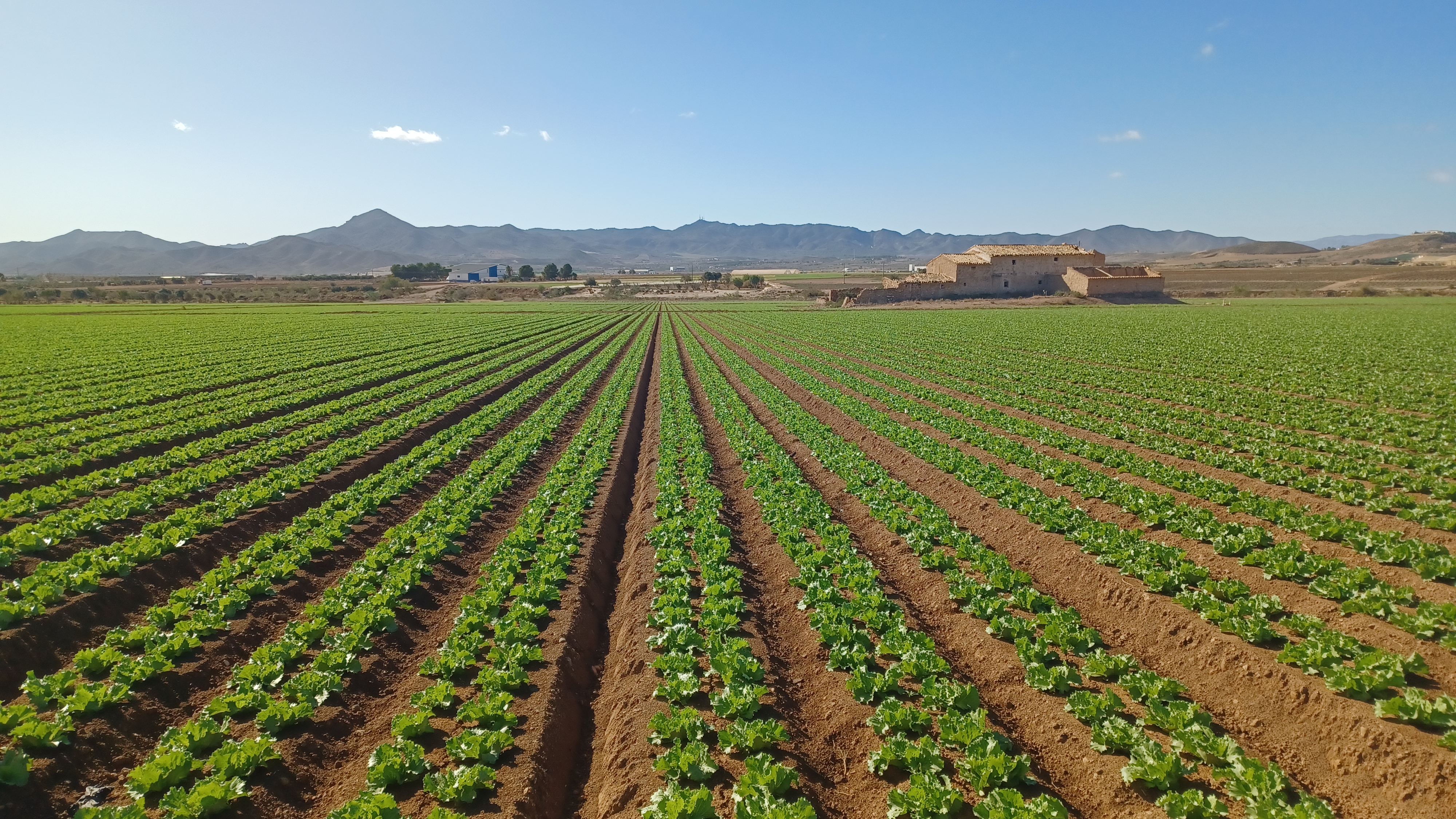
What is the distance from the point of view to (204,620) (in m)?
9.08

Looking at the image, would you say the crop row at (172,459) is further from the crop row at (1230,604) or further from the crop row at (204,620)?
the crop row at (1230,604)

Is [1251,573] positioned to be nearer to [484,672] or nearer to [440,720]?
[484,672]

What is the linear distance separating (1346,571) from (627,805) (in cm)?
988

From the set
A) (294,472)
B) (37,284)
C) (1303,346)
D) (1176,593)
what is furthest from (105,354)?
(37,284)

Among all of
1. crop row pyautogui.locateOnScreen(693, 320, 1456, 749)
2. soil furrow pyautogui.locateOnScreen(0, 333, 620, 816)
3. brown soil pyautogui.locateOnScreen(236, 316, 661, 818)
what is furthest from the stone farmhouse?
soil furrow pyautogui.locateOnScreen(0, 333, 620, 816)

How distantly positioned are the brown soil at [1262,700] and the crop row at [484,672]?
25.0ft

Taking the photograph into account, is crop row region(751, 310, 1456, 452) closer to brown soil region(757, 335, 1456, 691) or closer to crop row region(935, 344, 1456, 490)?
crop row region(935, 344, 1456, 490)

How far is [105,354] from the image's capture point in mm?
39188

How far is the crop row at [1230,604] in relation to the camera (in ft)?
21.4

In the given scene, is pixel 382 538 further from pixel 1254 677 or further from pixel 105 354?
pixel 105 354

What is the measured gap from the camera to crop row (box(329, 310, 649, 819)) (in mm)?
6176

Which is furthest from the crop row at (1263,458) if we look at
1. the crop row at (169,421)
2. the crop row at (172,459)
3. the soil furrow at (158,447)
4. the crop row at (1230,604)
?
the crop row at (169,421)

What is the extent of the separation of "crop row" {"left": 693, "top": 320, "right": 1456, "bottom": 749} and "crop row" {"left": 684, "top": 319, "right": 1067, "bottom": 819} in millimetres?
3522

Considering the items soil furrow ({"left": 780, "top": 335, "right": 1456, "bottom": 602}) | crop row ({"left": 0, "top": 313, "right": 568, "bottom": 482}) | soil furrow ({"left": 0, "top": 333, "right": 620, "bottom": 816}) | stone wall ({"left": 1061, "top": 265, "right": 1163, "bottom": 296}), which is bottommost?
soil furrow ({"left": 0, "top": 333, "right": 620, "bottom": 816})
